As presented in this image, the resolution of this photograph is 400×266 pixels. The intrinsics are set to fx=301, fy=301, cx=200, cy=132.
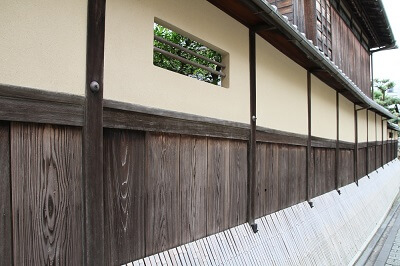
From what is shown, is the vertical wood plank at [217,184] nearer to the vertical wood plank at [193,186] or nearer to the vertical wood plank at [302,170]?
the vertical wood plank at [193,186]

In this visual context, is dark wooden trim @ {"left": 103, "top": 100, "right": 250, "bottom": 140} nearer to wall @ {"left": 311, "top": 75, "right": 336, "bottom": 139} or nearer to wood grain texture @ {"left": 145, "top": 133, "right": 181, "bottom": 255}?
wood grain texture @ {"left": 145, "top": 133, "right": 181, "bottom": 255}

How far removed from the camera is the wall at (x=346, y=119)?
948 cm

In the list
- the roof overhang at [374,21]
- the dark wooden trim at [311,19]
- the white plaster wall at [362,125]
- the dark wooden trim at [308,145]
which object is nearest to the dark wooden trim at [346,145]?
the white plaster wall at [362,125]

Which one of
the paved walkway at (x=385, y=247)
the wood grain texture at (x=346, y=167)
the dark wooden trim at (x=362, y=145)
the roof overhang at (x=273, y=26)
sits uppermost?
the roof overhang at (x=273, y=26)

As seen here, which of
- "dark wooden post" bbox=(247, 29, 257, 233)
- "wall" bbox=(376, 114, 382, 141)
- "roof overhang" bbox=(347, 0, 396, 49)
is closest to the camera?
"dark wooden post" bbox=(247, 29, 257, 233)

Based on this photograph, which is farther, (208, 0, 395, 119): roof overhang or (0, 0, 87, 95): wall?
(208, 0, 395, 119): roof overhang

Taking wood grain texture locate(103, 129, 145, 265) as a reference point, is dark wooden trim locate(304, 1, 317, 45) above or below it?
above

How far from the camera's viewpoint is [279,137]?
5180mm

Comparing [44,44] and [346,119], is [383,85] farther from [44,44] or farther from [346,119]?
[44,44]

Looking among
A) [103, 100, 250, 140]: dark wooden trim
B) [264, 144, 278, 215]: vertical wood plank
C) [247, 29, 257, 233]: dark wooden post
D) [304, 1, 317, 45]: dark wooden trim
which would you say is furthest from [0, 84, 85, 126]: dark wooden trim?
[304, 1, 317, 45]: dark wooden trim

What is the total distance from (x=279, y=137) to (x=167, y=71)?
288 centimetres

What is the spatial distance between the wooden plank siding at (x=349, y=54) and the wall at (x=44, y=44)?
30.1 ft

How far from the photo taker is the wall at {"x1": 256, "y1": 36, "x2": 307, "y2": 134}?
4699 millimetres

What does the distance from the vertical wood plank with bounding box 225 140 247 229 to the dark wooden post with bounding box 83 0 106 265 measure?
2023 millimetres
